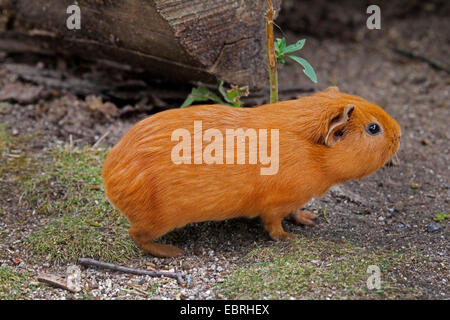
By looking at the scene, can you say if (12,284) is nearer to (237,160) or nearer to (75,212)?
(75,212)

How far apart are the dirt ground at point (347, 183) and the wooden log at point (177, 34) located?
2.42 feet

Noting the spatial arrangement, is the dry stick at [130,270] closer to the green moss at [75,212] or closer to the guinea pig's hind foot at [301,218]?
the green moss at [75,212]

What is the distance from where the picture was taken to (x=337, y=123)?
Answer: 12.5ft

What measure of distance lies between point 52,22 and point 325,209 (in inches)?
136

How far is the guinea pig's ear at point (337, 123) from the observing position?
3.77 metres

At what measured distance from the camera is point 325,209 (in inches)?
183

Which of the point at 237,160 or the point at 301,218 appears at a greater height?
the point at 237,160

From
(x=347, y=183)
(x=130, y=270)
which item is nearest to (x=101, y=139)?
(x=130, y=270)

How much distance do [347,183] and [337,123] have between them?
1462 mm

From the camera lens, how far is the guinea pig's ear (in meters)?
3.77

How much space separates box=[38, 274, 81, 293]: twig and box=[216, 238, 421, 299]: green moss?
3.21ft

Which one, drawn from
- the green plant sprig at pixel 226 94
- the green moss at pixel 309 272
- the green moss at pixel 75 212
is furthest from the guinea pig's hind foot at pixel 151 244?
the green plant sprig at pixel 226 94
